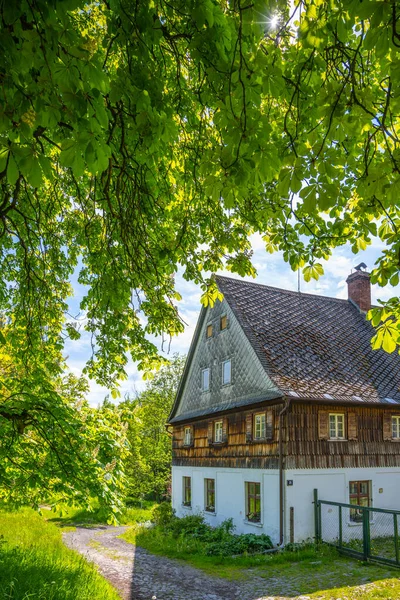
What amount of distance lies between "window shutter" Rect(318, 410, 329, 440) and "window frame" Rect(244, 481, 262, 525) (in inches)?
104

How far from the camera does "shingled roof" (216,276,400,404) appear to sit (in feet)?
53.9

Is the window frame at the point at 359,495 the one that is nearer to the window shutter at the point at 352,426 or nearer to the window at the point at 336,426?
the window shutter at the point at 352,426

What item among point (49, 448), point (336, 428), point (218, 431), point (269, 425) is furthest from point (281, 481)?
point (49, 448)

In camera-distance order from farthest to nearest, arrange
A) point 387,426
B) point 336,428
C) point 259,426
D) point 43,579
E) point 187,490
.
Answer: point 187,490
point 387,426
point 259,426
point 336,428
point 43,579

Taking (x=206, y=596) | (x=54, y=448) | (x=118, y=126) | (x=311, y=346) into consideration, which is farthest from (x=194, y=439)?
(x=118, y=126)

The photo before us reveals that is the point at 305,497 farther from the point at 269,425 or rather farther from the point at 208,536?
the point at 208,536

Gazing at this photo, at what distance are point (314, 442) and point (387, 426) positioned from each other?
3.20 m

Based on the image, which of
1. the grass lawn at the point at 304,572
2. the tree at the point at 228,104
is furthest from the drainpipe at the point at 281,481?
the tree at the point at 228,104

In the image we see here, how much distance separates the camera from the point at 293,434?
1506 cm

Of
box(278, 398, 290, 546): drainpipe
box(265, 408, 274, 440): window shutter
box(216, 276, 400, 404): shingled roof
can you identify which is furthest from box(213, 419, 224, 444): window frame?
box(278, 398, 290, 546): drainpipe

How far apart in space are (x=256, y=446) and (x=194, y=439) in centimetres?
556

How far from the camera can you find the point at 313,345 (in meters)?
18.8

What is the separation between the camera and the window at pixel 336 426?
15.9 meters

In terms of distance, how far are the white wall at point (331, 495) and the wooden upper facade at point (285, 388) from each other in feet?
1.04
